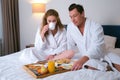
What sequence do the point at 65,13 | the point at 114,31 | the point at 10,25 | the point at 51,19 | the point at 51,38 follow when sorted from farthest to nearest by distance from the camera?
the point at 10,25
the point at 65,13
the point at 114,31
the point at 51,38
the point at 51,19

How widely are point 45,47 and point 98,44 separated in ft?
2.90

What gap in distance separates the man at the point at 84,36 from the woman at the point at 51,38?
0.61 ft

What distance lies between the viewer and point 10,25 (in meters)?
4.70

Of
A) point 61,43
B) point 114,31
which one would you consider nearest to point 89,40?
point 61,43

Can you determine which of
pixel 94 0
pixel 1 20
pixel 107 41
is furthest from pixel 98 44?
pixel 1 20

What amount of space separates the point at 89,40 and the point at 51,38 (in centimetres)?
63

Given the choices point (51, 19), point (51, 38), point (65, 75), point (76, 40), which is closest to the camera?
point (65, 75)

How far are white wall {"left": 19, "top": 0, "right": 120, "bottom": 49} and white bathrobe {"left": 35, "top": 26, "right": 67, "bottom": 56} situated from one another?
54.0 inches

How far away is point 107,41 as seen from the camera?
11.5ft

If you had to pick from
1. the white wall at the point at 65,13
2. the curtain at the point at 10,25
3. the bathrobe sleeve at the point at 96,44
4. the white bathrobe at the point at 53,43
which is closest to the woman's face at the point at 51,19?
the white bathrobe at the point at 53,43

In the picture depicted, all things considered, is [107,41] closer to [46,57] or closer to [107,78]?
[46,57]

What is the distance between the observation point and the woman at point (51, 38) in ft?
8.90

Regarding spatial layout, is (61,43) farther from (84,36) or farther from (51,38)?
(84,36)

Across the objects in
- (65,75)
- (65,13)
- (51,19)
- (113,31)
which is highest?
(65,13)
